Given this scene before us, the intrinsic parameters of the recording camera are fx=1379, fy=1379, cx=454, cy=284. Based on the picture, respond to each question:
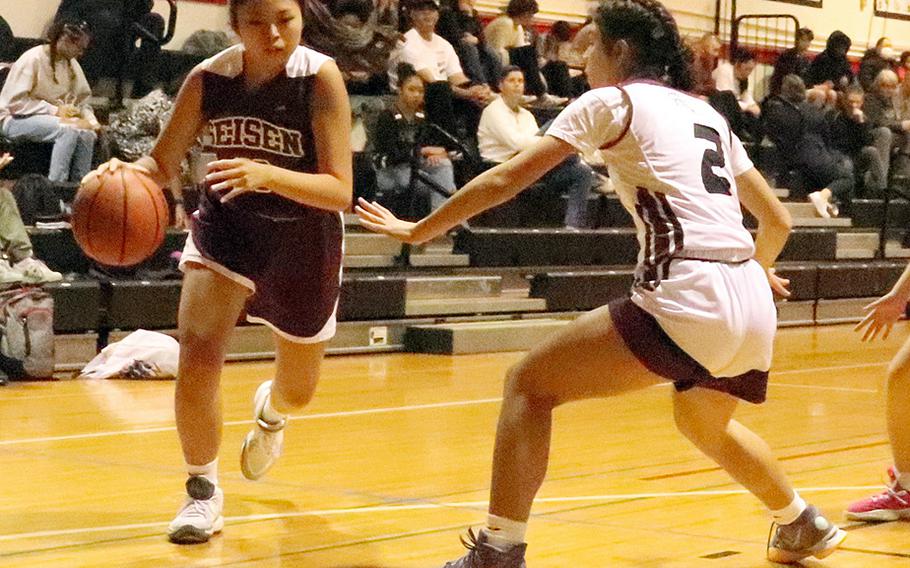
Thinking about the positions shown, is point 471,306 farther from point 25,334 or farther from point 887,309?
point 887,309

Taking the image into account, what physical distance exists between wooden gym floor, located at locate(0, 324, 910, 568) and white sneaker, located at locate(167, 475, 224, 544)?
5 cm

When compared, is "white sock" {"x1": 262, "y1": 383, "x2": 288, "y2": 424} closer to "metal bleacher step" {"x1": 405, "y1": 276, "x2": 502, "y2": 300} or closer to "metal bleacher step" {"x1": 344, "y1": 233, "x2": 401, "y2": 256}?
"metal bleacher step" {"x1": 405, "y1": 276, "x2": 502, "y2": 300}

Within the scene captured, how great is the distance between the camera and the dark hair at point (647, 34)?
11.1 feet

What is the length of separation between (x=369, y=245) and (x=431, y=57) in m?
1.93

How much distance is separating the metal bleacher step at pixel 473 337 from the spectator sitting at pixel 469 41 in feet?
9.19

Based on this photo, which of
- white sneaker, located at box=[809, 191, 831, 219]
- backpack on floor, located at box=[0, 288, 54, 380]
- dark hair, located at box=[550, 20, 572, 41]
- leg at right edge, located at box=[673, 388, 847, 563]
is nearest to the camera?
leg at right edge, located at box=[673, 388, 847, 563]

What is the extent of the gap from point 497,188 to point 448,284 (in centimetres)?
733

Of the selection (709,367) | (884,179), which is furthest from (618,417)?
(884,179)

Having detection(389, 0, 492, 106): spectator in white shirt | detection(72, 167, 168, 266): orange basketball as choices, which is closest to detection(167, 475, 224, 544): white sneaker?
detection(72, 167, 168, 266): orange basketball

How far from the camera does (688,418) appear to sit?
3.56 metres

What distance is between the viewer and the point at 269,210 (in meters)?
4.13

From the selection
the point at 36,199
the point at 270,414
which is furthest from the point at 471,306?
the point at 270,414

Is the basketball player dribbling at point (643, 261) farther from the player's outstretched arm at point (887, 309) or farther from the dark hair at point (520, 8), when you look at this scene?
the dark hair at point (520, 8)

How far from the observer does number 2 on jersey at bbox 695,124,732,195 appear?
11.2 feet
